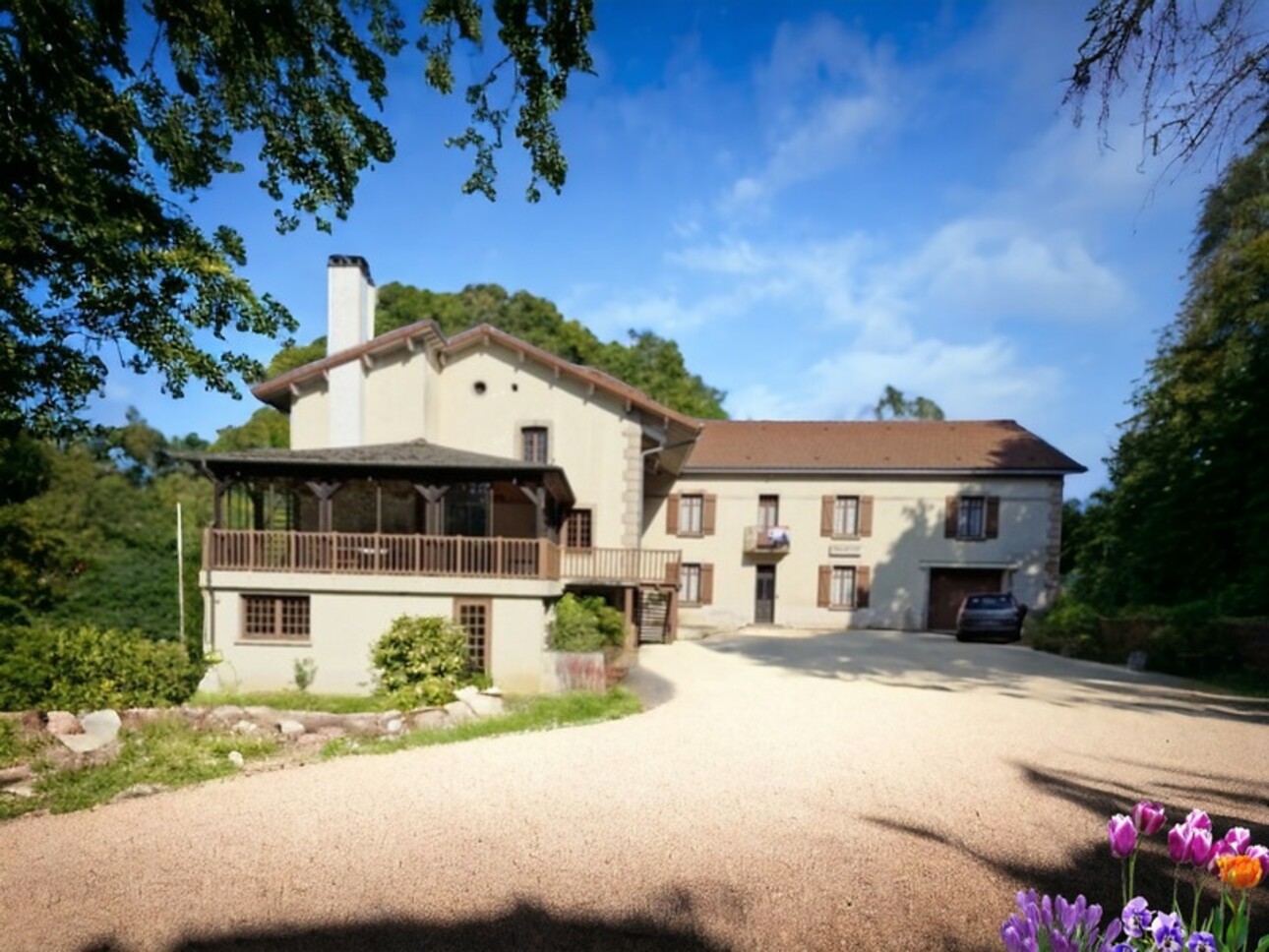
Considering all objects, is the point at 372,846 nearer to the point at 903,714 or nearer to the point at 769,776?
the point at 769,776

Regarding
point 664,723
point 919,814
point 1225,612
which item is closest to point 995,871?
point 919,814

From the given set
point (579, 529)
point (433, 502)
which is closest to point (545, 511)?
point (433, 502)

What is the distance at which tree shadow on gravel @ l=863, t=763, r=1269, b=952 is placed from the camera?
3.96m

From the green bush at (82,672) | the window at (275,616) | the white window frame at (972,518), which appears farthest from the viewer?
the white window frame at (972,518)

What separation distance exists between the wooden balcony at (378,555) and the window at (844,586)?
44.3ft

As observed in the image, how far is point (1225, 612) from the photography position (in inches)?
551

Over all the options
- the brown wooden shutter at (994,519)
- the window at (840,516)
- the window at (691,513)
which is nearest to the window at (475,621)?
the window at (691,513)

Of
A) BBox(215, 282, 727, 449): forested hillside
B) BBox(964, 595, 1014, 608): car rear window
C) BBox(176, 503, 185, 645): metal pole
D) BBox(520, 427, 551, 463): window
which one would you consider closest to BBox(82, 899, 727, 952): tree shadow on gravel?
BBox(176, 503, 185, 645): metal pole

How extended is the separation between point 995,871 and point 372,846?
4.37m

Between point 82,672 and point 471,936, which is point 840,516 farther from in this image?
point 471,936

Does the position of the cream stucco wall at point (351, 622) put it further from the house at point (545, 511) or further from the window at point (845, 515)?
the window at point (845, 515)

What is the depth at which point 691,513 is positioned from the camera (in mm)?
25156

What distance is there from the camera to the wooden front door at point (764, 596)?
24.7 metres

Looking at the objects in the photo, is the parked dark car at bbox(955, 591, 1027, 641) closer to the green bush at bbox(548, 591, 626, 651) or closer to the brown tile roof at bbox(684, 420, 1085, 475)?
the brown tile roof at bbox(684, 420, 1085, 475)
